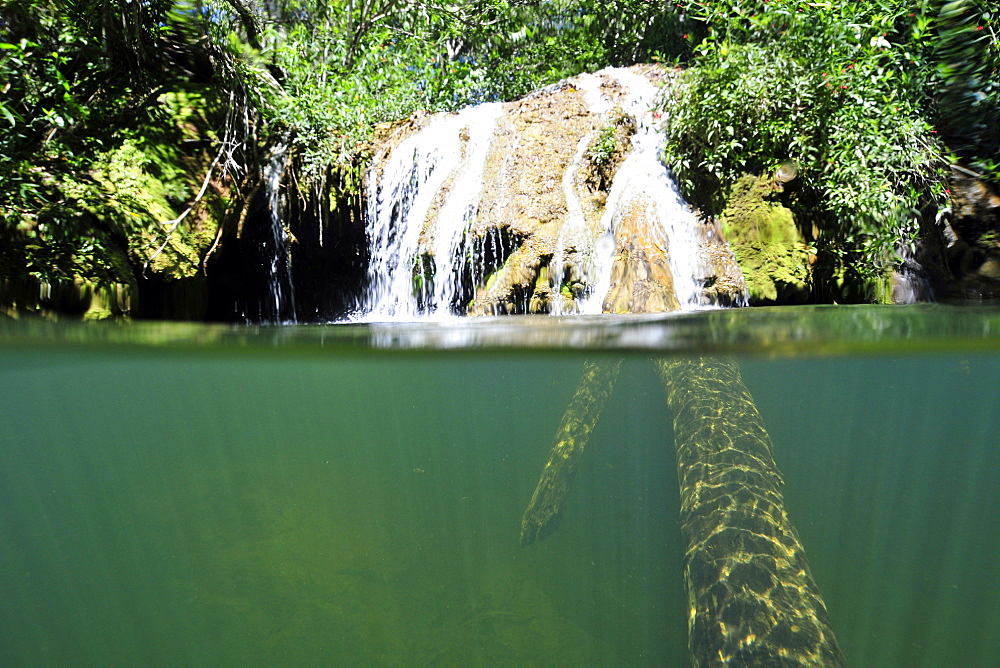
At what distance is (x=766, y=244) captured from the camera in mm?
8094

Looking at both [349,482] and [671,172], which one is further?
[349,482]

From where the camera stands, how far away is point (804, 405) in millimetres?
40938

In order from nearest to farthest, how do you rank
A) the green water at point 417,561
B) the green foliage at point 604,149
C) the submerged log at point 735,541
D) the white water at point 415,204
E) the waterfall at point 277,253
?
the submerged log at point 735,541, the green water at point 417,561, the white water at point 415,204, the green foliage at point 604,149, the waterfall at point 277,253

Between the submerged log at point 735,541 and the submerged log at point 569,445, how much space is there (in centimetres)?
89

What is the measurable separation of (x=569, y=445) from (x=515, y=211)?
3373 millimetres

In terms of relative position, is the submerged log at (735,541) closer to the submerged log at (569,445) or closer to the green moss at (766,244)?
the submerged log at (569,445)

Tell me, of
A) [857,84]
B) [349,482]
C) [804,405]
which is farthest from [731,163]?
[804,405]

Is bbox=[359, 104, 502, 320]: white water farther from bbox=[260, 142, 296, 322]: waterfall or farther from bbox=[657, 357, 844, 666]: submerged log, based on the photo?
bbox=[657, 357, 844, 666]: submerged log

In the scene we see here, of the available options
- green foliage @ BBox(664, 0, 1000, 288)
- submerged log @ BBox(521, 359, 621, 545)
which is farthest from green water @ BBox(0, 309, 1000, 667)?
green foliage @ BBox(664, 0, 1000, 288)

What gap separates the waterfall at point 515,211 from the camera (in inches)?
308

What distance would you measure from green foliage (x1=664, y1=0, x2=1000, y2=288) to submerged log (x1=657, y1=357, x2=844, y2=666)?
3.01 meters

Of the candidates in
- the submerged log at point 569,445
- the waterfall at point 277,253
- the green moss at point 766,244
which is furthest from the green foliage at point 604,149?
the waterfall at point 277,253

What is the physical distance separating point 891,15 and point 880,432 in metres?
46.5

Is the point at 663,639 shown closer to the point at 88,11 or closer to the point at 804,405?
the point at 88,11
